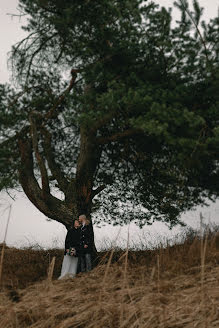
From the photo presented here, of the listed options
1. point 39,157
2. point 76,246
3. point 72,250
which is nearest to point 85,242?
point 76,246

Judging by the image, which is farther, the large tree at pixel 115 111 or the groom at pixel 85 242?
the groom at pixel 85 242

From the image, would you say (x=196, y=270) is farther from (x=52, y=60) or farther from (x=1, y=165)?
(x=52, y=60)

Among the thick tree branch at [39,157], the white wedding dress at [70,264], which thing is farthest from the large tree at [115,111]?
the white wedding dress at [70,264]

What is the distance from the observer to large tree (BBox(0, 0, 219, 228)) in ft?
26.2

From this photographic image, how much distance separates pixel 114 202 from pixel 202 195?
11.6 ft

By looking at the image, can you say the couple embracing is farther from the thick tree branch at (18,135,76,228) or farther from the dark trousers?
the thick tree branch at (18,135,76,228)

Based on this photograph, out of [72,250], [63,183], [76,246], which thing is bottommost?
[72,250]

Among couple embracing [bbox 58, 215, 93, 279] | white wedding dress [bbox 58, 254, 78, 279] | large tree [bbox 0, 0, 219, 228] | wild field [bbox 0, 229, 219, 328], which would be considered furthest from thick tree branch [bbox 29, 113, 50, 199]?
wild field [bbox 0, 229, 219, 328]

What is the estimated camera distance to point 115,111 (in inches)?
338

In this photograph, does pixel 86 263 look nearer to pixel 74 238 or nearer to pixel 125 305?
pixel 74 238

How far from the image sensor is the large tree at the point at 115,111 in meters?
7.98

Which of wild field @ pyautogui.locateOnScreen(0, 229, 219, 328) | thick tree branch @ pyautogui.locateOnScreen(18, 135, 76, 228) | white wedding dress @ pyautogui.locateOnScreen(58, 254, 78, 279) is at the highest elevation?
thick tree branch @ pyautogui.locateOnScreen(18, 135, 76, 228)

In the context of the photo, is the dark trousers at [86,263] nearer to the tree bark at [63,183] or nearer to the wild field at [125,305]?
the tree bark at [63,183]

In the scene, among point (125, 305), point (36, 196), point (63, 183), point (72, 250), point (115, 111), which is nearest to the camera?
point (125, 305)
